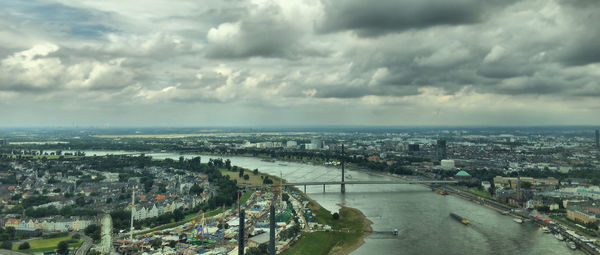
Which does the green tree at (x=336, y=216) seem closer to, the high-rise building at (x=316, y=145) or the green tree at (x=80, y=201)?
the green tree at (x=80, y=201)

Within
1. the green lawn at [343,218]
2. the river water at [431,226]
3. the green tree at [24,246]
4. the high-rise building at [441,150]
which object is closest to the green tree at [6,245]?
the green tree at [24,246]

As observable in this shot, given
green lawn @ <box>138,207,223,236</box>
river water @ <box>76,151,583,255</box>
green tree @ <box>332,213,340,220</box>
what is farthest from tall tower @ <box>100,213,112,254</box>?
green tree @ <box>332,213,340,220</box>

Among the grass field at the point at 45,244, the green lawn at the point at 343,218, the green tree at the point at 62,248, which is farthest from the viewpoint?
the green lawn at the point at 343,218

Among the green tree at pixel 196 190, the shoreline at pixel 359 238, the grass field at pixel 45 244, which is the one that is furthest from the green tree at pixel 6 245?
the green tree at pixel 196 190

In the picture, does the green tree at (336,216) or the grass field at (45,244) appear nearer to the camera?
the grass field at (45,244)

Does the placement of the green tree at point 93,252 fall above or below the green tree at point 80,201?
below

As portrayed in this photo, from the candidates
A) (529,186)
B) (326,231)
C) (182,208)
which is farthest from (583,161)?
(182,208)

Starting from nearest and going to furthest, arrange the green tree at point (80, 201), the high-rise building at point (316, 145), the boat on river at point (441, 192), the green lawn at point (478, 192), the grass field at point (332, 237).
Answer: the grass field at point (332, 237) < the green tree at point (80, 201) < the green lawn at point (478, 192) < the boat on river at point (441, 192) < the high-rise building at point (316, 145)

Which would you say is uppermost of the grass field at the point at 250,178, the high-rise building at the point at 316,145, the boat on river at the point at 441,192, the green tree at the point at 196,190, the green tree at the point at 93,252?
the high-rise building at the point at 316,145

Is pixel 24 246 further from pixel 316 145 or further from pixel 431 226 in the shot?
pixel 316 145

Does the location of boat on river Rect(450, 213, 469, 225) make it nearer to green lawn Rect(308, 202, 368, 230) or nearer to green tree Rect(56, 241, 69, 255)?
green lawn Rect(308, 202, 368, 230)
